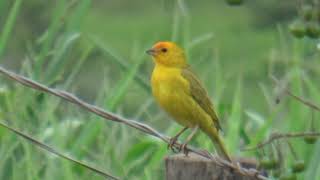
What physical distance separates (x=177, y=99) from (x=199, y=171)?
4.44ft

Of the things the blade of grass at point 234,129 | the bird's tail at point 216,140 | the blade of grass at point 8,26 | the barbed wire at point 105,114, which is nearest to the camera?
the barbed wire at point 105,114

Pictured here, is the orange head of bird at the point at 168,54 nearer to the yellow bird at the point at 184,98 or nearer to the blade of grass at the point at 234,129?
the yellow bird at the point at 184,98

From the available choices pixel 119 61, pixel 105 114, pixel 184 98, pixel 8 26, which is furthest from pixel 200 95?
pixel 105 114

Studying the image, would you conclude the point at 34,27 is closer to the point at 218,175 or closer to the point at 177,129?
the point at 177,129

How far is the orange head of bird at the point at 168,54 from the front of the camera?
5.09m

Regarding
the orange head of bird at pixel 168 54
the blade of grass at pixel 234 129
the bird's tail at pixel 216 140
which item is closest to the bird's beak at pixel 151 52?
the orange head of bird at pixel 168 54

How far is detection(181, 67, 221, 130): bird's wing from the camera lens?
15.7ft

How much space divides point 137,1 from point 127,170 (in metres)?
16.2

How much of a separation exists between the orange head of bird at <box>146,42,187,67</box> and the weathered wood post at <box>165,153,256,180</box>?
5.08 feet

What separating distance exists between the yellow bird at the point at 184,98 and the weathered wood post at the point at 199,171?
1.07 meters

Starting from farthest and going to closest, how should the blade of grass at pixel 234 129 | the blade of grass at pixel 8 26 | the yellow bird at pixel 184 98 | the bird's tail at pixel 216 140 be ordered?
the blade of grass at pixel 234 129 < the blade of grass at pixel 8 26 < the yellow bird at pixel 184 98 < the bird's tail at pixel 216 140

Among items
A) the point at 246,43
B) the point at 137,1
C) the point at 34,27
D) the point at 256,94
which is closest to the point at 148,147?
the point at 256,94

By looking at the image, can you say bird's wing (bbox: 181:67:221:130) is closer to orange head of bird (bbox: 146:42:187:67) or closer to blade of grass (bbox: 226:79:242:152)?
orange head of bird (bbox: 146:42:187:67)

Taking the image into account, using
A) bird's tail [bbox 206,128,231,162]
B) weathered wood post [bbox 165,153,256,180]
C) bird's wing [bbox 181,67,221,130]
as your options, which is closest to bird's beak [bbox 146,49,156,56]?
bird's wing [bbox 181,67,221,130]
